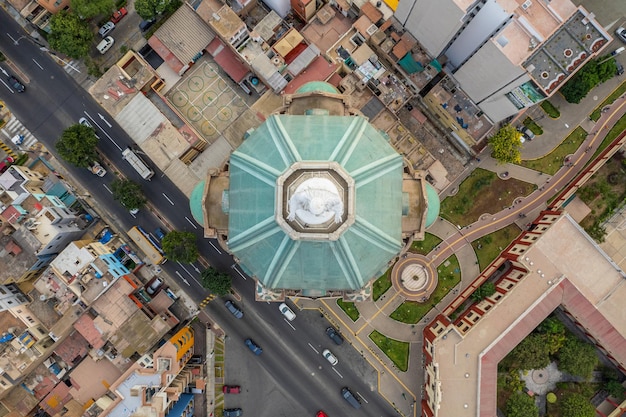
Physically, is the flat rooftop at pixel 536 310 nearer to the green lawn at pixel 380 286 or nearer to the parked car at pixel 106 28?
the green lawn at pixel 380 286

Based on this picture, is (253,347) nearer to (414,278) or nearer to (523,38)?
(414,278)

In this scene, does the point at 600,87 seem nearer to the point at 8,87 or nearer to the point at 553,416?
the point at 553,416

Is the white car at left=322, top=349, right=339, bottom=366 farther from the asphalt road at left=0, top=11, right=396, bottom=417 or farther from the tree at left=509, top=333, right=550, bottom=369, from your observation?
the tree at left=509, top=333, right=550, bottom=369

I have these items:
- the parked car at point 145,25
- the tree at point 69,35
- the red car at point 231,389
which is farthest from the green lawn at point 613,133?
the tree at point 69,35

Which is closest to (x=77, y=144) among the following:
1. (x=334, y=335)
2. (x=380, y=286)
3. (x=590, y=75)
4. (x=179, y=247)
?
(x=179, y=247)

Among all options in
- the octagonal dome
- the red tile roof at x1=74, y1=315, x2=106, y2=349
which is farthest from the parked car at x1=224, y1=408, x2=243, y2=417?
the octagonal dome
